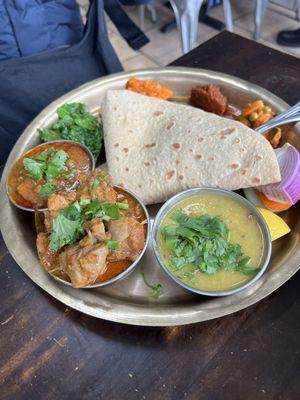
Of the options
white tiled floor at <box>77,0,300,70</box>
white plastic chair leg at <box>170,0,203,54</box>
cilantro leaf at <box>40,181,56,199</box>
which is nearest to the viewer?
cilantro leaf at <box>40,181,56,199</box>

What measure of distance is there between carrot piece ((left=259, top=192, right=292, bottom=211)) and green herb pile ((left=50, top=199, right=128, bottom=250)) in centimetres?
62

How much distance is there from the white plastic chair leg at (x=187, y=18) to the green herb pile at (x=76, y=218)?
2.51m

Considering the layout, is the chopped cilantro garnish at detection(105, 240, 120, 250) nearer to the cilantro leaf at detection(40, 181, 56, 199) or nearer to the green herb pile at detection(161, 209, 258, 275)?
the green herb pile at detection(161, 209, 258, 275)

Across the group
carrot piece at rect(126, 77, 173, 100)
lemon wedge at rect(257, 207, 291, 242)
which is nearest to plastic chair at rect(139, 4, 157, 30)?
carrot piece at rect(126, 77, 173, 100)

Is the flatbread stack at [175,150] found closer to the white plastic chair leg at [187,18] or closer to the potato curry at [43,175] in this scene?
the potato curry at [43,175]

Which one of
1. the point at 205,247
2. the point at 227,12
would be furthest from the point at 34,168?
the point at 227,12

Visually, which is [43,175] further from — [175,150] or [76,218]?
[175,150]

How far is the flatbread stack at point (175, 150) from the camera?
4.97 ft

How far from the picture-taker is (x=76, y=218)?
1.31m

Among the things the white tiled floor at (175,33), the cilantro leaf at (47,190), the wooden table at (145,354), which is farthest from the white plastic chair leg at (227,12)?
the wooden table at (145,354)

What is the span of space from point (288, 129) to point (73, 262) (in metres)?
1.17

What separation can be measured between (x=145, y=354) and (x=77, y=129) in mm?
1103

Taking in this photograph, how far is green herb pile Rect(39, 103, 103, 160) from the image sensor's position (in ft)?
5.96

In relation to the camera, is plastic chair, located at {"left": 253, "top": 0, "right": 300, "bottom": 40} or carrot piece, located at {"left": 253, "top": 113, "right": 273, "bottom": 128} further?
plastic chair, located at {"left": 253, "top": 0, "right": 300, "bottom": 40}
